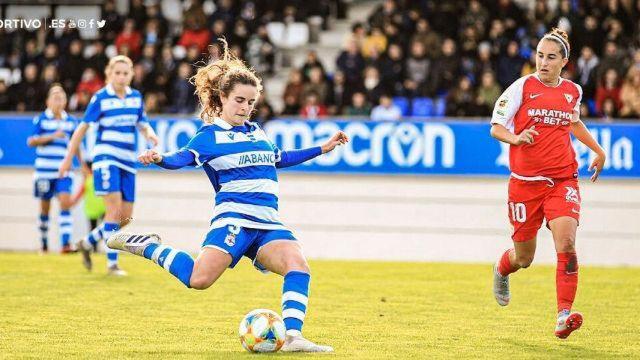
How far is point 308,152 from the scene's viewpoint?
8172 millimetres

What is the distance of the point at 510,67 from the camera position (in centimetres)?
1884

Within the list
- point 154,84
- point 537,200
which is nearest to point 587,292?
point 537,200

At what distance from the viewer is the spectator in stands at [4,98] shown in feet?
67.7

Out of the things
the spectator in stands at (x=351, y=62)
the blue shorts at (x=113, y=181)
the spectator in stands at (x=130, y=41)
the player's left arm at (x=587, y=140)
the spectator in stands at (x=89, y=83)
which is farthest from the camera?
the spectator in stands at (x=130, y=41)

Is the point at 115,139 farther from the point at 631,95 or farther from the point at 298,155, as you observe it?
the point at 631,95

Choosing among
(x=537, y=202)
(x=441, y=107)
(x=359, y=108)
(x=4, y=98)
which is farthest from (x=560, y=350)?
(x=4, y=98)

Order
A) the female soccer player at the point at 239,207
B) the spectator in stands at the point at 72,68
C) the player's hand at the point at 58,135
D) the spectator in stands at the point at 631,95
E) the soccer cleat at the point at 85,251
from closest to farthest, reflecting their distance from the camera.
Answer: the female soccer player at the point at 239,207
the soccer cleat at the point at 85,251
the player's hand at the point at 58,135
the spectator in stands at the point at 631,95
the spectator in stands at the point at 72,68

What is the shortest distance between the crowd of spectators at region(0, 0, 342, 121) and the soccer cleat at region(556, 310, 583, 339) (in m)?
12.0

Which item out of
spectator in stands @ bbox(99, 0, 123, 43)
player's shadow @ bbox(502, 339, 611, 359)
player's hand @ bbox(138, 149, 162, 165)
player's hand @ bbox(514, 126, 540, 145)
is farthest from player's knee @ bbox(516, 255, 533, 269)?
spectator in stands @ bbox(99, 0, 123, 43)

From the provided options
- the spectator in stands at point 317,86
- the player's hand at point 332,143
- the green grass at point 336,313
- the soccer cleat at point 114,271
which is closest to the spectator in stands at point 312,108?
the spectator in stands at point 317,86

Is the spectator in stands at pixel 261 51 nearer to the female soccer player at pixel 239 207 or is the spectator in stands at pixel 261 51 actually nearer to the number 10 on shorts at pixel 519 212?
the number 10 on shorts at pixel 519 212

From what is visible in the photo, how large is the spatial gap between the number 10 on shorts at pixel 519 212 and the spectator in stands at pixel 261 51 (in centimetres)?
1266

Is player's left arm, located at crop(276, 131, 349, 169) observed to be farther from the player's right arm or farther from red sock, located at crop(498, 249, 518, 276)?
red sock, located at crop(498, 249, 518, 276)

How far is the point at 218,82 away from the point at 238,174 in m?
0.67
